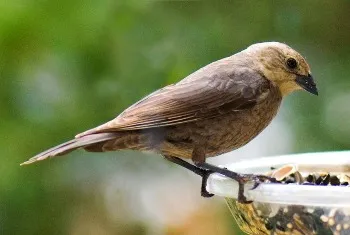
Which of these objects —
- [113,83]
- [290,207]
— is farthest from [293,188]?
[113,83]

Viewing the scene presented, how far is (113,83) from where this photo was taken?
2576 millimetres

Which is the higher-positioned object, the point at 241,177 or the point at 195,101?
the point at 195,101

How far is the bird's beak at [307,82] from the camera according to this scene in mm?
2160

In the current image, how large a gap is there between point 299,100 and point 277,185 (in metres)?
1.21

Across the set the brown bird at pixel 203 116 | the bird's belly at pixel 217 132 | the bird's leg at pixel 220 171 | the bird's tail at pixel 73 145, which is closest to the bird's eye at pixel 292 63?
the brown bird at pixel 203 116

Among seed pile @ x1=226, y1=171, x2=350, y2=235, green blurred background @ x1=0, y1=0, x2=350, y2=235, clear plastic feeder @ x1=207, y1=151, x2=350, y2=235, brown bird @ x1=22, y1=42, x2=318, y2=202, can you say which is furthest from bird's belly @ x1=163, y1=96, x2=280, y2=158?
green blurred background @ x1=0, y1=0, x2=350, y2=235

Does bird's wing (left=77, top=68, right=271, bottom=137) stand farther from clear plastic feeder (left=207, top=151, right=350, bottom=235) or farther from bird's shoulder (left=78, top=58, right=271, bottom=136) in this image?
clear plastic feeder (left=207, top=151, right=350, bottom=235)

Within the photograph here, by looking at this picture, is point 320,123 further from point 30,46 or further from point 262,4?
point 30,46

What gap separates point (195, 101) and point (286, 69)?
0.35m

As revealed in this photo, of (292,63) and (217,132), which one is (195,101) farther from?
(292,63)

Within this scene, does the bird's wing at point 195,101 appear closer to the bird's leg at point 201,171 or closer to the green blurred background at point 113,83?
the bird's leg at point 201,171

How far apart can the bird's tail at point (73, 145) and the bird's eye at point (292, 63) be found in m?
0.60

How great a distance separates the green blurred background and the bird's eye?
0.48 metres

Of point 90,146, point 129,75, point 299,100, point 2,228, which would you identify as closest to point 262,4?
point 299,100
